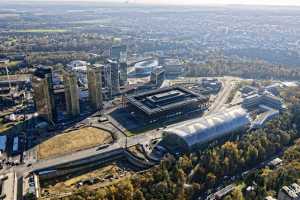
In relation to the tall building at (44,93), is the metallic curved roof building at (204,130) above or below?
below

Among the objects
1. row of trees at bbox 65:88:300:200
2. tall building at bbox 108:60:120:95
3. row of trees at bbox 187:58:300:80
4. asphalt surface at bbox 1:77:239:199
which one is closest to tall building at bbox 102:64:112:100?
tall building at bbox 108:60:120:95

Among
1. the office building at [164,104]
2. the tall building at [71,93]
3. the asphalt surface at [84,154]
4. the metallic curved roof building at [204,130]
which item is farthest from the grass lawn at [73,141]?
the metallic curved roof building at [204,130]

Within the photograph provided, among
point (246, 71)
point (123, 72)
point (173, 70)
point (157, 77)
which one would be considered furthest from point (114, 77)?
point (246, 71)

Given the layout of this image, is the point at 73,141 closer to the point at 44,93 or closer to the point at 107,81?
the point at 44,93

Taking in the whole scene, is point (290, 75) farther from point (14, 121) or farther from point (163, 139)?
point (14, 121)

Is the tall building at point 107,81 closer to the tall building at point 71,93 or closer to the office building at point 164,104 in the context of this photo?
the office building at point 164,104

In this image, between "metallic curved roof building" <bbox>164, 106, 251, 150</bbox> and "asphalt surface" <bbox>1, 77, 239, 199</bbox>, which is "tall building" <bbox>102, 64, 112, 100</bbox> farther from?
"metallic curved roof building" <bbox>164, 106, 251, 150</bbox>
